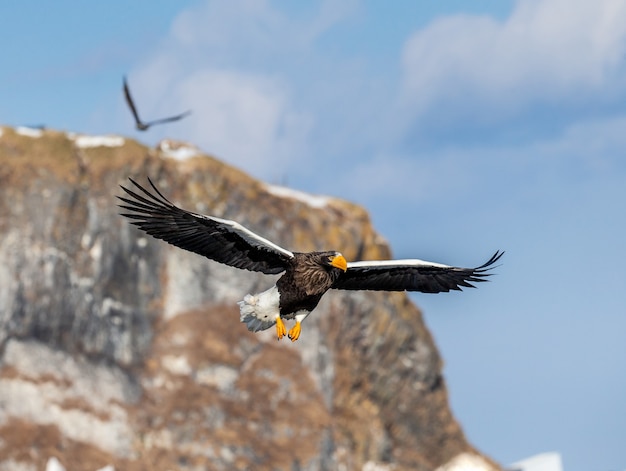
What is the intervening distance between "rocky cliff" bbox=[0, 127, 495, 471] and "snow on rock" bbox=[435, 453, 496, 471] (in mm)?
145

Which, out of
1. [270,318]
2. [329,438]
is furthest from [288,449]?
[270,318]

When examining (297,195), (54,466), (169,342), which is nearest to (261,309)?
(54,466)

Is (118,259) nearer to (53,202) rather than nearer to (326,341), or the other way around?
(53,202)

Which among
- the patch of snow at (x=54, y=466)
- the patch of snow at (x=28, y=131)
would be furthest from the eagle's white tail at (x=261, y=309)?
the patch of snow at (x=28, y=131)

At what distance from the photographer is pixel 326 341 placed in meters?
66.4

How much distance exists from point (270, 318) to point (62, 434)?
40659mm

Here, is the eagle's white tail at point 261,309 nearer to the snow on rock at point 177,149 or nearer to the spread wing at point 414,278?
Answer: the spread wing at point 414,278

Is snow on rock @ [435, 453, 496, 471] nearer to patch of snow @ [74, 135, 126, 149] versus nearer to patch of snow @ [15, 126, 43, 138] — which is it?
patch of snow @ [74, 135, 126, 149]

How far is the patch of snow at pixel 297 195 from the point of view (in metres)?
69.8

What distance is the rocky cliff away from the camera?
5984 cm

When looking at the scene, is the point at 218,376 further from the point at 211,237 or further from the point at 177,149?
the point at 211,237

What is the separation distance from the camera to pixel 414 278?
22.1m

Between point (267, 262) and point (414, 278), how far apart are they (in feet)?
9.78

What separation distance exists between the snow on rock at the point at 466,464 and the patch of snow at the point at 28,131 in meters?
28.8
